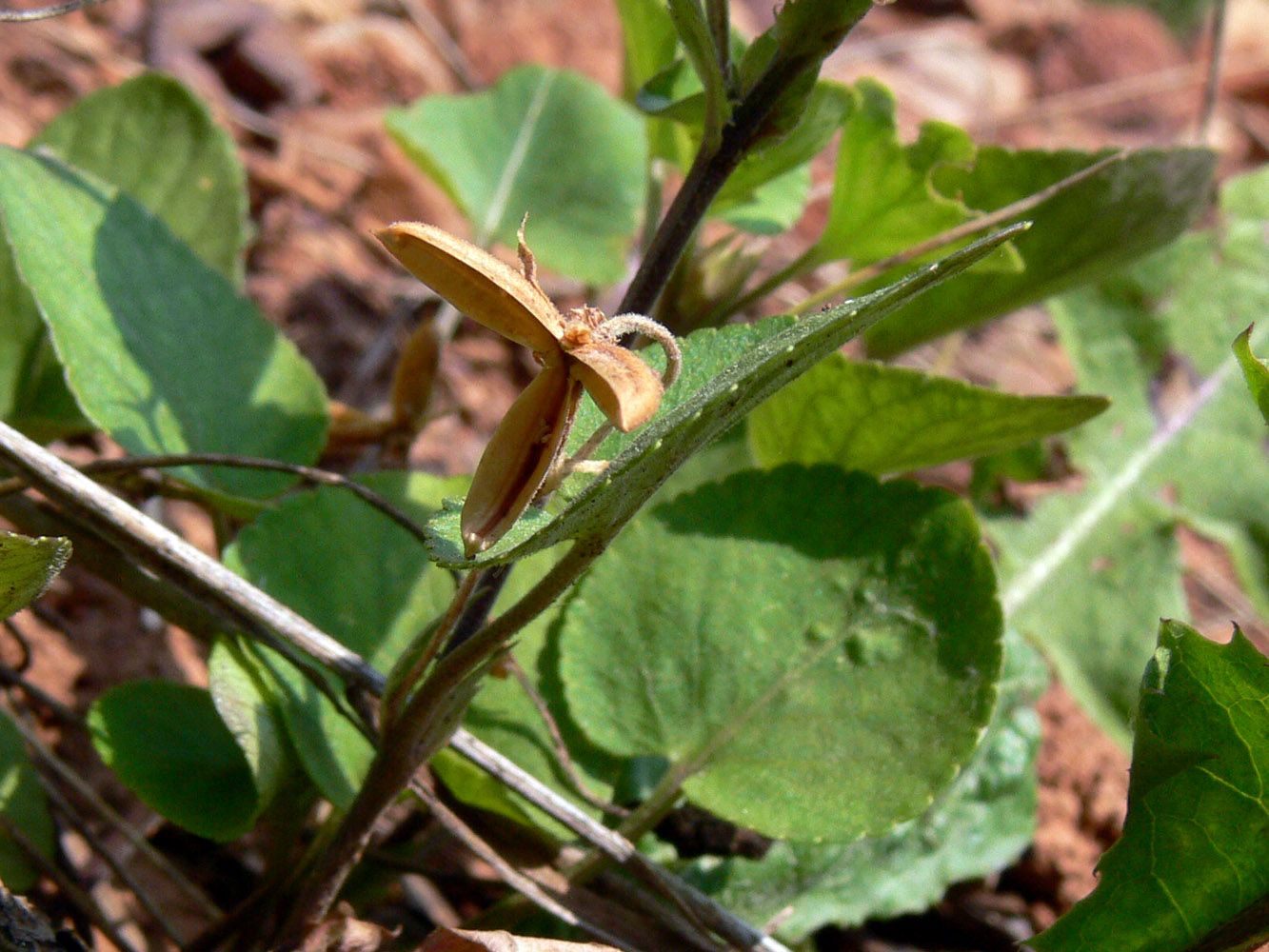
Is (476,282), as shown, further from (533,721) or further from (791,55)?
(533,721)

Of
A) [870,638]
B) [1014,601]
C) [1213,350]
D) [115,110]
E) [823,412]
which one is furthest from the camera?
[1213,350]

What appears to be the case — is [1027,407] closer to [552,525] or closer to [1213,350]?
[552,525]

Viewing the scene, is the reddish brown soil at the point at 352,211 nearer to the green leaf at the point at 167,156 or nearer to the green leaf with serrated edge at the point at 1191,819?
the green leaf at the point at 167,156

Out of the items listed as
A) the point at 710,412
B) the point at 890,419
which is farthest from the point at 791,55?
the point at 890,419

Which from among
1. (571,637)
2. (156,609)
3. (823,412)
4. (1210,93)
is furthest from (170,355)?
(1210,93)

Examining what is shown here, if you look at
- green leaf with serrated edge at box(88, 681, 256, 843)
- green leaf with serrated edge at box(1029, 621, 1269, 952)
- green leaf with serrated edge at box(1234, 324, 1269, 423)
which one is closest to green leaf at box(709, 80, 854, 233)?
green leaf with serrated edge at box(1234, 324, 1269, 423)

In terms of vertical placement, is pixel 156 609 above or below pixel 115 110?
below
